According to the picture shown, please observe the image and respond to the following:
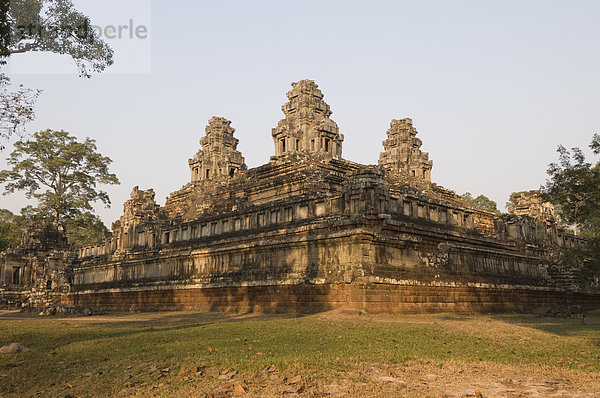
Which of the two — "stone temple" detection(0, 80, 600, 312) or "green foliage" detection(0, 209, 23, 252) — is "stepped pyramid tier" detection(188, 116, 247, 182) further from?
"green foliage" detection(0, 209, 23, 252)

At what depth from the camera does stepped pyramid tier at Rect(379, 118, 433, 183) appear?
5484 cm

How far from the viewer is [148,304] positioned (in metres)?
28.0

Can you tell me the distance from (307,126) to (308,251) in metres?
19.1

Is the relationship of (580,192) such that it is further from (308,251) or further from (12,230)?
(12,230)

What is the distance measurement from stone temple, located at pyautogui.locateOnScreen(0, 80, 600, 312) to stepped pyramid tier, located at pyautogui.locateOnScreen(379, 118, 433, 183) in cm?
1565

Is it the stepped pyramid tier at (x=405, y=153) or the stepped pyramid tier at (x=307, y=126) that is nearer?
the stepped pyramid tier at (x=307, y=126)

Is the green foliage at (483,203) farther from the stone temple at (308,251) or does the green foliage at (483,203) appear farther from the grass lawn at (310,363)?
the grass lawn at (310,363)

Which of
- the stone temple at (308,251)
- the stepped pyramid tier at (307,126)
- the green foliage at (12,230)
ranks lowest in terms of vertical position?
the stone temple at (308,251)

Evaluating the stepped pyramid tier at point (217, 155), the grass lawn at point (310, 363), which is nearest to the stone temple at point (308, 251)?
the grass lawn at point (310, 363)

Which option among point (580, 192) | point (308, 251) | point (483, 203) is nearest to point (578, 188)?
point (580, 192)

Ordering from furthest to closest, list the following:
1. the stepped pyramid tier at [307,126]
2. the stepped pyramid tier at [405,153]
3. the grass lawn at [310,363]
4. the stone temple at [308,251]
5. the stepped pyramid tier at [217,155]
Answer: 1. the stepped pyramid tier at [405,153]
2. the stepped pyramid tier at [217,155]
3. the stepped pyramid tier at [307,126]
4. the stone temple at [308,251]
5. the grass lawn at [310,363]

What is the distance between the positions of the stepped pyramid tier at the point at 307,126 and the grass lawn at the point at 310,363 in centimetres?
2435

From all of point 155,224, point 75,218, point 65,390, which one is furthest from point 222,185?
point 65,390

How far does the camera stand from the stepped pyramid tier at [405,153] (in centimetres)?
5484
